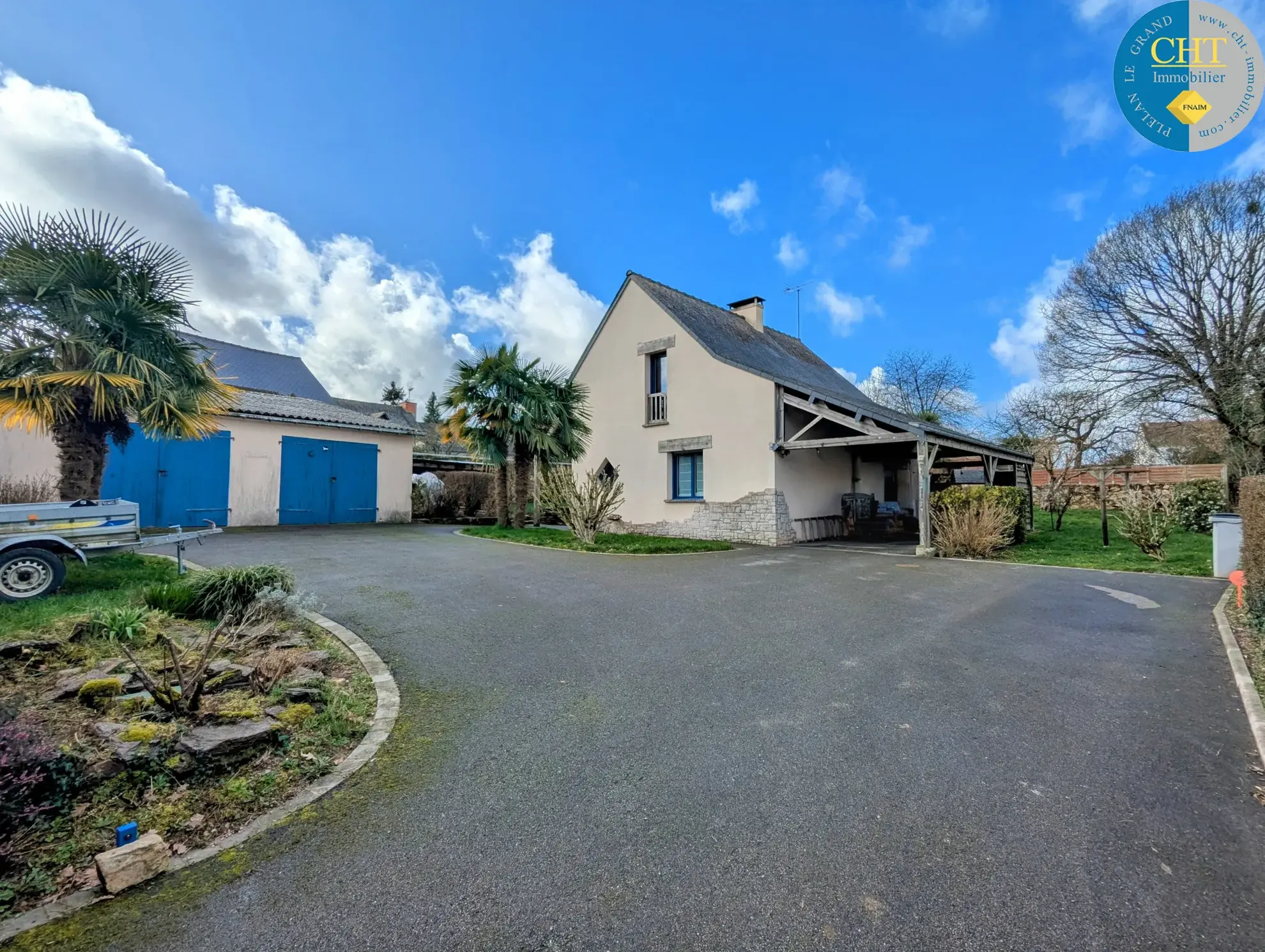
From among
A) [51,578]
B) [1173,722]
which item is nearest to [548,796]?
[1173,722]

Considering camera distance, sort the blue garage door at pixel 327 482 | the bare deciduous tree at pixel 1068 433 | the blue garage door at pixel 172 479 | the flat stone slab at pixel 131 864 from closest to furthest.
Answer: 1. the flat stone slab at pixel 131 864
2. the blue garage door at pixel 172 479
3. the blue garage door at pixel 327 482
4. the bare deciduous tree at pixel 1068 433

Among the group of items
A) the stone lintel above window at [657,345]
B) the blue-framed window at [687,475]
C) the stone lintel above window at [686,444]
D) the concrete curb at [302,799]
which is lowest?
the concrete curb at [302,799]

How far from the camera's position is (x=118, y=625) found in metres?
4.55

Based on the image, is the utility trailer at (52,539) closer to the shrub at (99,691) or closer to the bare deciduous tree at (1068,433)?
the shrub at (99,691)

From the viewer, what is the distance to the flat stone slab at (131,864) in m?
2.02

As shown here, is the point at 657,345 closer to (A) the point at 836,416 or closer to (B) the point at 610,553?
(A) the point at 836,416

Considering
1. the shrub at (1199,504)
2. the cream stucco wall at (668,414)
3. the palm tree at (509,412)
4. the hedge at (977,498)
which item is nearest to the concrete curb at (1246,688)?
the hedge at (977,498)

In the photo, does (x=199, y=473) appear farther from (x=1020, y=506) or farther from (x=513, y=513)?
(x=1020, y=506)

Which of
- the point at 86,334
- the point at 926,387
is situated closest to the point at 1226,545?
the point at 86,334

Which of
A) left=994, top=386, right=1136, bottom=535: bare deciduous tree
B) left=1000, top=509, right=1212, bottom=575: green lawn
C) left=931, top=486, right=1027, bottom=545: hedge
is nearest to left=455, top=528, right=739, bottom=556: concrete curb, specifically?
left=931, top=486, right=1027, bottom=545: hedge

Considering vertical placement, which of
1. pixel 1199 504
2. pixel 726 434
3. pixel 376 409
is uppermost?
pixel 376 409

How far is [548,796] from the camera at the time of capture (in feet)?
8.84

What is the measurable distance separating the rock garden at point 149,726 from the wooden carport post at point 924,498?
11.0 metres

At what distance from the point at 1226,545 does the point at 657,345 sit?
1231cm
